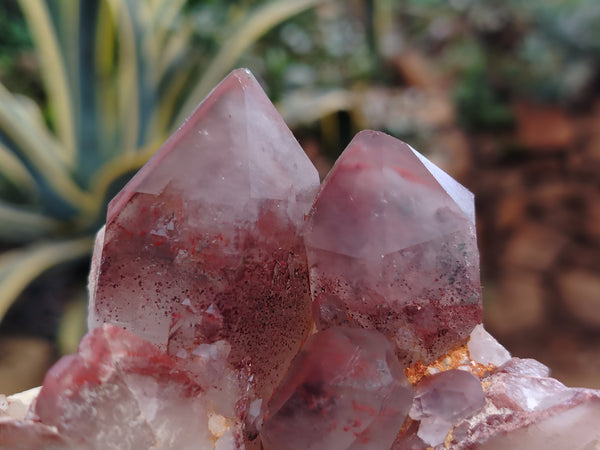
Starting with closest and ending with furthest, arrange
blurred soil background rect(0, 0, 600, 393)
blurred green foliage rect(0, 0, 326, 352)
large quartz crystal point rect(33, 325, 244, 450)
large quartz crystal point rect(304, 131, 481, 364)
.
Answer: large quartz crystal point rect(33, 325, 244, 450)
large quartz crystal point rect(304, 131, 481, 364)
blurred green foliage rect(0, 0, 326, 352)
blurred soil background rect(0, 0, 600, 393)

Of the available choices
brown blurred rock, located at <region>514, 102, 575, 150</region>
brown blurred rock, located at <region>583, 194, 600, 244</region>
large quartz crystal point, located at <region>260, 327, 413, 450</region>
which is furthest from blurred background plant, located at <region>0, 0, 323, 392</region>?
brown blurred rock, located at <region>583, 194, 600, 244</region>

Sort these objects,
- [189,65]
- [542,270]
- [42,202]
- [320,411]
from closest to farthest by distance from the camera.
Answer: [320,411] → [42,202] → [189,65] → [542,270]

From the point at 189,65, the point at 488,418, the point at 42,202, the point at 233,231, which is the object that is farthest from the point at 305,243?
the point at 189,65

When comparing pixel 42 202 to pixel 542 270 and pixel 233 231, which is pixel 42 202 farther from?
pixel 542 270

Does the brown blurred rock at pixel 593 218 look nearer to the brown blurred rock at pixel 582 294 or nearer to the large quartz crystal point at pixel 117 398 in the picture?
the brown blurred rock at pixel 582 294

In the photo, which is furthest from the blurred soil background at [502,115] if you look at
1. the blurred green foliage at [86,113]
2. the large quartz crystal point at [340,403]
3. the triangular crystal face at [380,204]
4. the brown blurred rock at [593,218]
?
the large quartz crystal point at [340,403]

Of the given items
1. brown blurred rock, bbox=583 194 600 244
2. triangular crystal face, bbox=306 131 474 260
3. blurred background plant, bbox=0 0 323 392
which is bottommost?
brown blurred rock, bbox=583 194 600 244

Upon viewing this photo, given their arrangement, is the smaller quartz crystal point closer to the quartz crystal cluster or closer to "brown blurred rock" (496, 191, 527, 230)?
the quartz crystal cluster

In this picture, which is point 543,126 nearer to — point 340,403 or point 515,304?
point 515,304
